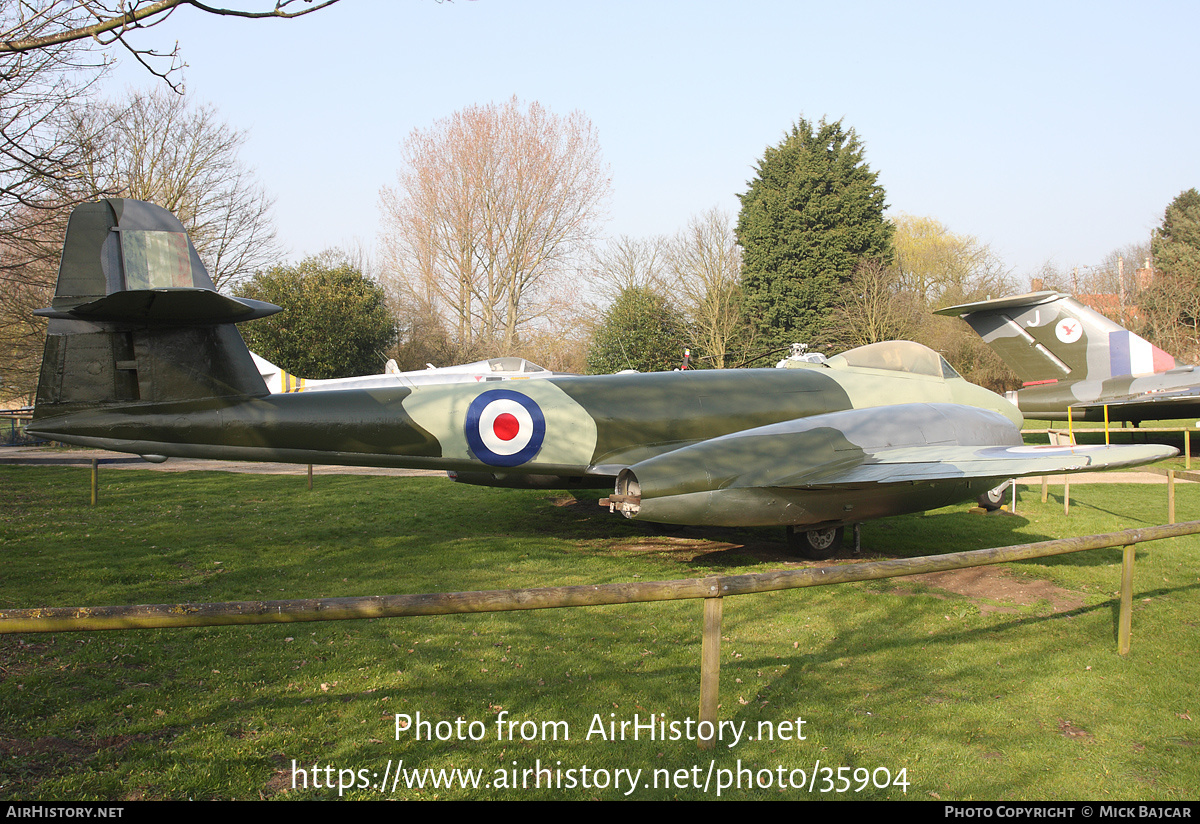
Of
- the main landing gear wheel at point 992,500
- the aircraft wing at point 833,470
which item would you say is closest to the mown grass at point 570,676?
the aircraft wing at point 833,470

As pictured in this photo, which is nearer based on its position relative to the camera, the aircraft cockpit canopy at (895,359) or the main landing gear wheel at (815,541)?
the main landing gear wheel at (815,541)

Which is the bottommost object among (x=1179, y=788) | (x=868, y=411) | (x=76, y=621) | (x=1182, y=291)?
(x=1179, y=788)

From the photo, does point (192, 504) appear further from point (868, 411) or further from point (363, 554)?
point (868, 411)

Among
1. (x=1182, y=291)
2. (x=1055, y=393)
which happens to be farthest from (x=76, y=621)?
(x=1182, y=291)

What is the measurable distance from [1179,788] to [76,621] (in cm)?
514

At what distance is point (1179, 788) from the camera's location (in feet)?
Answer: 11.6

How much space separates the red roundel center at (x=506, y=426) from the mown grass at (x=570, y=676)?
A: 4.67ft

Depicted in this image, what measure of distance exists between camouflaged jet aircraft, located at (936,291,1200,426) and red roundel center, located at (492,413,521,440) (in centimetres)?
1324

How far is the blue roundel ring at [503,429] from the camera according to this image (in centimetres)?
859

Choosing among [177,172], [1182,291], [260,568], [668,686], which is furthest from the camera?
[1182,291]

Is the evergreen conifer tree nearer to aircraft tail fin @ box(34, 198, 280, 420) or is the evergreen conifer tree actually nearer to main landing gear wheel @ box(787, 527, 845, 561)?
main landing gear wheel @ box(787, 527, 845, 561)

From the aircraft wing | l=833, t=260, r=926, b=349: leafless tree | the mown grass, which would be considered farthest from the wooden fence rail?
l=833, t=260, r=926, b=349: leafless tree

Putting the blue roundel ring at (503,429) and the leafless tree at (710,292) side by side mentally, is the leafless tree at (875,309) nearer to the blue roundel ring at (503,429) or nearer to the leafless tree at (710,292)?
the leafless tree at (710,292)

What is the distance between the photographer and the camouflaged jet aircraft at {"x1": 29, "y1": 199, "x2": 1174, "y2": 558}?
6.76m
